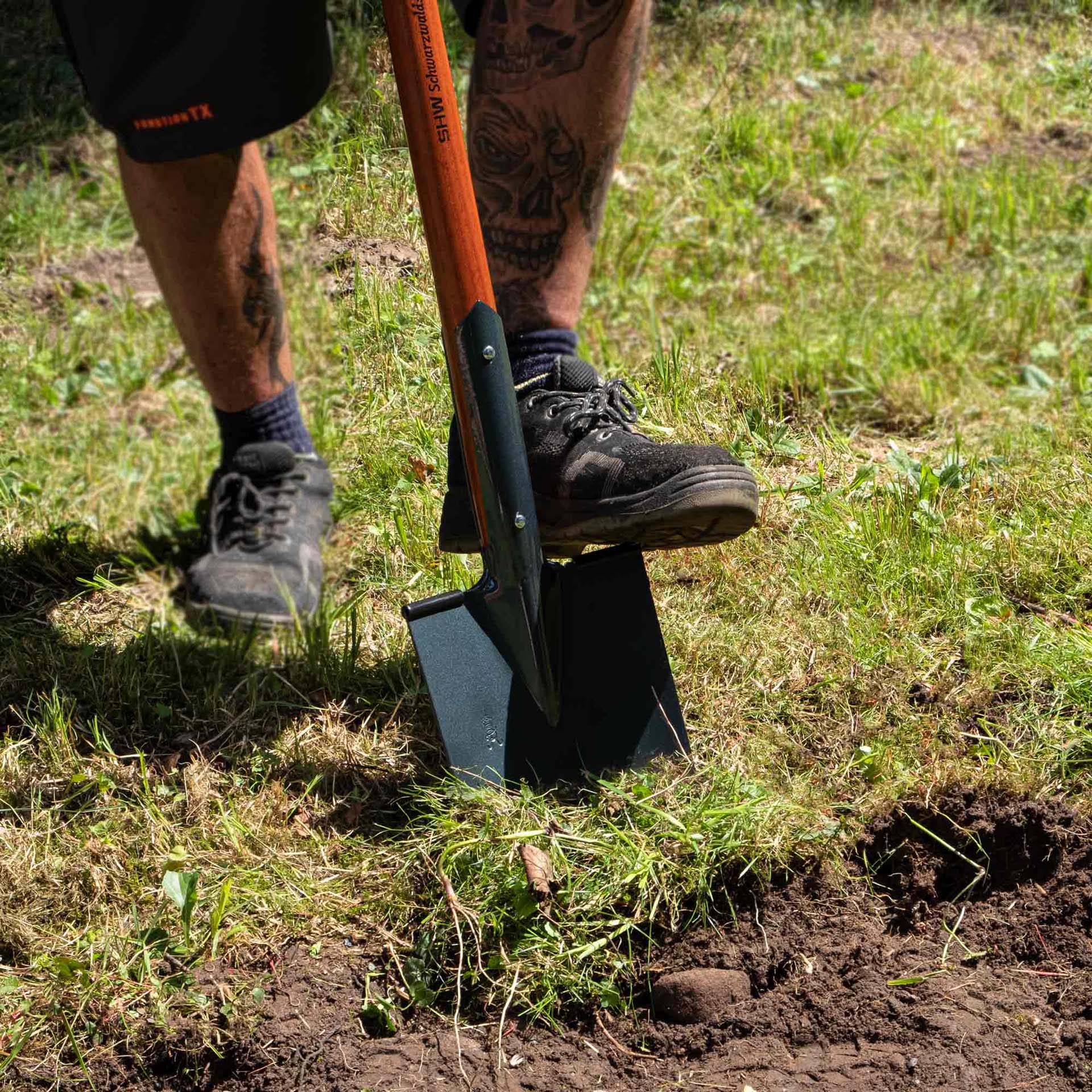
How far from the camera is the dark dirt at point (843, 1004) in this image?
1.55 metres

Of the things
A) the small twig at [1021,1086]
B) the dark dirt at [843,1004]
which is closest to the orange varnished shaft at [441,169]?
the dark dirt at [843,1004]

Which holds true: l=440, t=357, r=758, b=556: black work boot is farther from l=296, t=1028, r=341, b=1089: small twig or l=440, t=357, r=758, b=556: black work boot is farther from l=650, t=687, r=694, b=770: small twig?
l=296, t=1028, r=341, b=1089: small twig

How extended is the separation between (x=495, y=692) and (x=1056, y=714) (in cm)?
92

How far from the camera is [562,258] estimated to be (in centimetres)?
211

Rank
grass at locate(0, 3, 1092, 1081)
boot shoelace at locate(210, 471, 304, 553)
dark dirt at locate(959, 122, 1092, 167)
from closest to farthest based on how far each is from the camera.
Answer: grass at locate(0, 3, 1092, 1081) → boot shoelace at locate(210, 471, 304, 553) → dark dirt at locate(959, 122, 1092, 167)

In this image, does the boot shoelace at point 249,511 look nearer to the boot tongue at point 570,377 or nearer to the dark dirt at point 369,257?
the dark dirt at point 369,257

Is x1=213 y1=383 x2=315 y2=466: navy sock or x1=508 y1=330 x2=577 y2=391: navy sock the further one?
x1=213 y1=383 x2=315 y2=466: navy sock

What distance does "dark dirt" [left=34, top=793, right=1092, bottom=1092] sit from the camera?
155 centimetres

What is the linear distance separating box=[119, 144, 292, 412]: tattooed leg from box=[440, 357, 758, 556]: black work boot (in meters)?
0.76

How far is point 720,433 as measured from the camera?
2.46 meters

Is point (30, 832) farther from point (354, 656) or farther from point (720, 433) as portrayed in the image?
point (720, 433)

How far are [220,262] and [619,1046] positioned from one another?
171 centimetres

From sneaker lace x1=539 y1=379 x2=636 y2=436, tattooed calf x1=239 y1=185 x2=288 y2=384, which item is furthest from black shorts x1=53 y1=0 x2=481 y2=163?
sneaker lace x1=539 y1=379 x2=636 y2=436

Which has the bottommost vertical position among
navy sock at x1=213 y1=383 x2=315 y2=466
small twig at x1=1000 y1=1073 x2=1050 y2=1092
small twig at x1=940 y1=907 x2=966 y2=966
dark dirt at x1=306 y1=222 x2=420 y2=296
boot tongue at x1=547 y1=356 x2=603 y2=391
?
small twig at x1=1000 y1=1073 x2=1050 y2=1092
